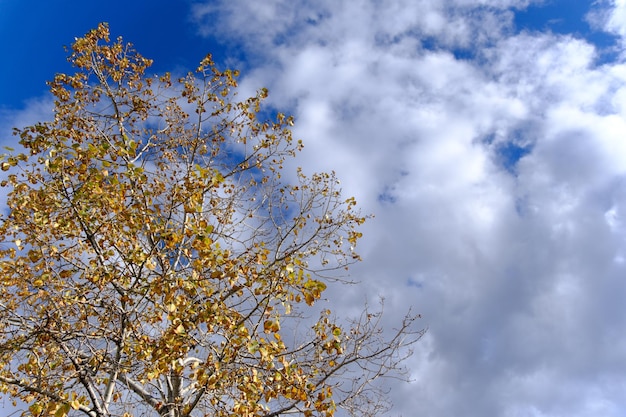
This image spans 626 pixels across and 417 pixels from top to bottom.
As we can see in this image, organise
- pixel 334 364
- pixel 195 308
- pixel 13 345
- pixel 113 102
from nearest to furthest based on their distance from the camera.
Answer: pixel 13 345, pixel 195 308, pixel 334 364, pixel 113 102

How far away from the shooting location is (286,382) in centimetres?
690

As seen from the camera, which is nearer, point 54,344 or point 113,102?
point 54,344

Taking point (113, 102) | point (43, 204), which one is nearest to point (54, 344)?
point (43, 204)

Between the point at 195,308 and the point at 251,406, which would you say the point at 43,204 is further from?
the point at 251,406

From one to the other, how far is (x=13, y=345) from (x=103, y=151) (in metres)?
2.92

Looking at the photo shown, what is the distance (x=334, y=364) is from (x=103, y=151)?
5.19 m

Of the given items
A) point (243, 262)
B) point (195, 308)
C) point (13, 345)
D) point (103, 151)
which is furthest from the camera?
point (243, 262)

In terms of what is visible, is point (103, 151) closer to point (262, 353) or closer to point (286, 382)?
point (262, 353)

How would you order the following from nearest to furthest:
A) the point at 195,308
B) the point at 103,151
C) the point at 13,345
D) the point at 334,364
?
1. the point at 103,151
2. the point at 13,345
3. the point at 195,308
4. the point at 334,364

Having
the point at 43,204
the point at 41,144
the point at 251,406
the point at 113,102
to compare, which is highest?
the point at 113,102

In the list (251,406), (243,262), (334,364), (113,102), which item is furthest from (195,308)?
(113,102)

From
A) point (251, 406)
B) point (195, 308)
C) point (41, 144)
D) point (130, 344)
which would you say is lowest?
point (251, 406)

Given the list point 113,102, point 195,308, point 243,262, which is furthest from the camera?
point 113,102

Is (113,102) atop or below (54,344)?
atop
